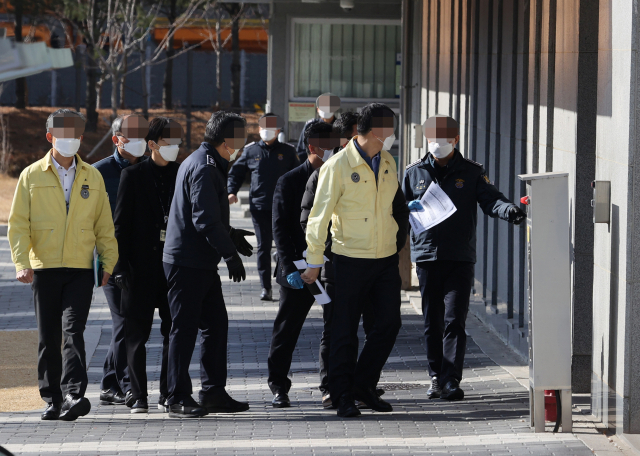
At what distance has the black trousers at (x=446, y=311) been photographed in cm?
705

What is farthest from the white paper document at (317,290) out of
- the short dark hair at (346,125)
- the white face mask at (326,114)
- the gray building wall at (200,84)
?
the gray building wall at (200,84)

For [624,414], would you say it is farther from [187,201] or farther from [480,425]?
[187,201]

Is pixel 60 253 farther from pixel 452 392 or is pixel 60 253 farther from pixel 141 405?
pixel 452 392

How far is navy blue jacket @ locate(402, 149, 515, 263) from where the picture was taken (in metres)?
7.04

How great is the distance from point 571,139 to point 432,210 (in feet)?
3.76

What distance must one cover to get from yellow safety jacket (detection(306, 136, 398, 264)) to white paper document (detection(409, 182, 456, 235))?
1.60 ft

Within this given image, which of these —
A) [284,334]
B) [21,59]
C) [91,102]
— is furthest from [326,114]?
[91,102]

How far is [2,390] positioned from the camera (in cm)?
771

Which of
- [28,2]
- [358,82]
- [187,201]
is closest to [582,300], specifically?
[187,201]

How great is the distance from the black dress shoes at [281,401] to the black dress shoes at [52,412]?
1.40 meters

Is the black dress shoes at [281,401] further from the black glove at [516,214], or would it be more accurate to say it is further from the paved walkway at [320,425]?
the black glove at [516,214]

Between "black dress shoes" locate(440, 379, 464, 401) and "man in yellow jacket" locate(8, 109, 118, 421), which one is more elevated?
"man in yellow jacket" locate(8, 109, 118, 421)

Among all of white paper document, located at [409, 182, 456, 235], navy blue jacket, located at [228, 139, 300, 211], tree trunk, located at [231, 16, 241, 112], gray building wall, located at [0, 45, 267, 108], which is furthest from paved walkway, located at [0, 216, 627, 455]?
gray building wall, located at [0, 45, 267, 108]

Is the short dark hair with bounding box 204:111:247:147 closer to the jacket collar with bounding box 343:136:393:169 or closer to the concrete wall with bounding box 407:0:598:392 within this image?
the jacket collar with bounding box 343:136:393:169
